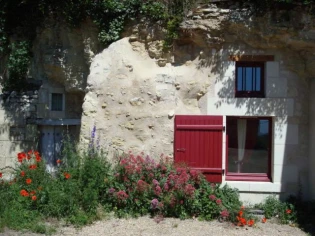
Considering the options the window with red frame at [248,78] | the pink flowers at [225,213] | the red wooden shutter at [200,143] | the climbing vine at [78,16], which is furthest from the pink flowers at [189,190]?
the climbing vine at [78,16]

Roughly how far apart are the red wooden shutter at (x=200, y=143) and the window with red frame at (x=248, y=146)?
1.43 ft

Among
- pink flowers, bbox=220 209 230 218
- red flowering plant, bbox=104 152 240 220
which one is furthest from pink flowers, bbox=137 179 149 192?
pink flowers, bbox=220 209 230 218

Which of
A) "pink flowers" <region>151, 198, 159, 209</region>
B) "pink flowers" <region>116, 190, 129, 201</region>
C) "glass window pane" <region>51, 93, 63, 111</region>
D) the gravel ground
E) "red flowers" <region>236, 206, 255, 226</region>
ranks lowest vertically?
the gravel ground

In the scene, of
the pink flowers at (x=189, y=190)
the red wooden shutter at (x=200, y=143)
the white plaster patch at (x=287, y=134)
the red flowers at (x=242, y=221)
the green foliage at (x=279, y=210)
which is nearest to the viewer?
the red flowers at (x=242, y=221)

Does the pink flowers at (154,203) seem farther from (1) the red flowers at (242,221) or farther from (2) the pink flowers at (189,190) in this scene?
(1) the red flowers at (242,221)

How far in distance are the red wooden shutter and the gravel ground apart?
1.10 metres

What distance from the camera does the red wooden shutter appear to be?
6.98 m

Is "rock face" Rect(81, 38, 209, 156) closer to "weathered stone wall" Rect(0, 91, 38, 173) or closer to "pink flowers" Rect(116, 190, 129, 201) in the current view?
"pink flowers" Rect(116, 190, 129, 201)

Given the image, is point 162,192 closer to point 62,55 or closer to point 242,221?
point 242,221

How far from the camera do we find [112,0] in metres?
7.59

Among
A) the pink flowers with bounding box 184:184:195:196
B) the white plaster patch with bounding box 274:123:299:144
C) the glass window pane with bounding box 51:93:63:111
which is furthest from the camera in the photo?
the glass window pane with bounding box 51:93:63:111

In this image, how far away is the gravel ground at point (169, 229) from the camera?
575 cm

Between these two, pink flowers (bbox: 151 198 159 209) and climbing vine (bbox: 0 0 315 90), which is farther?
climbing vine (bbox: 0 0 315 90)

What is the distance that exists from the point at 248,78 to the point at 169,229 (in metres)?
3.29
